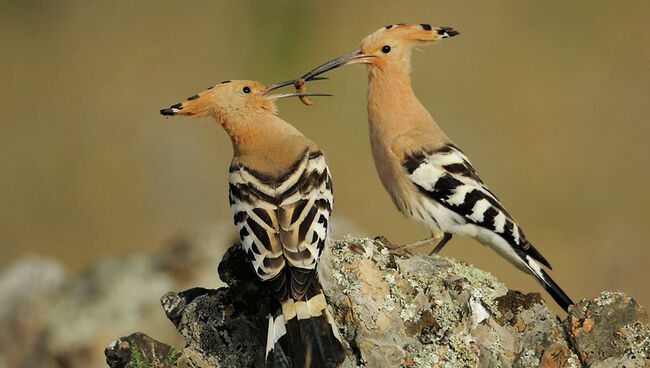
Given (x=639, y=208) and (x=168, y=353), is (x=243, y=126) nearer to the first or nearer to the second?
(x=168, y=353)

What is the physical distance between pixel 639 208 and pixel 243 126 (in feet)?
21.5

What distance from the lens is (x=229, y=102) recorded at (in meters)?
5.07

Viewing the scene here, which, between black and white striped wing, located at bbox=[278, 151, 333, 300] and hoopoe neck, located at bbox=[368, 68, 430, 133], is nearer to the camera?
black and white striped wing, located at bbox=[278, 151, 333, 300]

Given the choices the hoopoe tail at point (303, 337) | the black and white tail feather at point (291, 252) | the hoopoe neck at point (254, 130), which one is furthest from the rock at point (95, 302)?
the hoopoe tail at point (303, 337)

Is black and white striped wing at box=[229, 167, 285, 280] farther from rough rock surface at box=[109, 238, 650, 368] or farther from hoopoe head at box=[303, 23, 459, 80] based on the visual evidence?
hoopoe head at box=[303, 23, 459, 80]

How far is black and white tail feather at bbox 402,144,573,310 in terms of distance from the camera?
518cm

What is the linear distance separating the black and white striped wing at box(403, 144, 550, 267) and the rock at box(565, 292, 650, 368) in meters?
1.07

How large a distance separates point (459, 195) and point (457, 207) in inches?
2.2

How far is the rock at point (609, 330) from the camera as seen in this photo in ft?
13.1

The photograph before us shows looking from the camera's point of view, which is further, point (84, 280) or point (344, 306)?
point (84, 280)

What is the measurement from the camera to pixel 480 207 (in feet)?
17.0

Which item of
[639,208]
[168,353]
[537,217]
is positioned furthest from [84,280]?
[639,208]

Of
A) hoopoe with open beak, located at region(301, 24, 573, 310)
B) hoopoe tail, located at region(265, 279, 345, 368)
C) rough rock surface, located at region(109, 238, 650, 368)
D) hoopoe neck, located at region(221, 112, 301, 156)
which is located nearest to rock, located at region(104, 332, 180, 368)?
rough rock surface, located at region(109, 238, 650, 368)

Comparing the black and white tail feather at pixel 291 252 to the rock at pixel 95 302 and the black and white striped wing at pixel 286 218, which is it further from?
the rock at pixel 95 302
